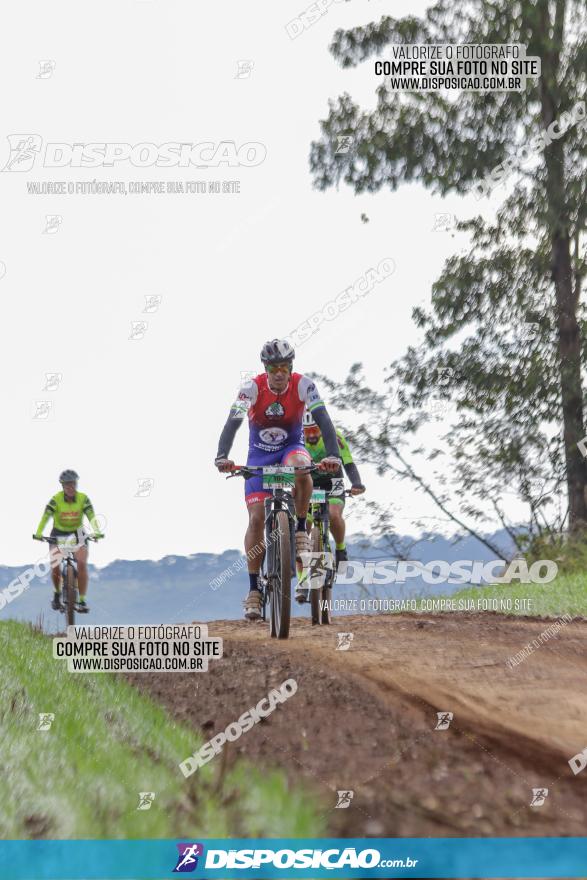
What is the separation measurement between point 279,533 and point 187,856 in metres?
4.87

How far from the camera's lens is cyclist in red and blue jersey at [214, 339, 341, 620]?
7.85m

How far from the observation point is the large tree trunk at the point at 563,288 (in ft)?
57.1

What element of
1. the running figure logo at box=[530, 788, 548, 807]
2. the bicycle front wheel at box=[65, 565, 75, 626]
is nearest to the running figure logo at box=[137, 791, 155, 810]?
the running figure logo at box=[530, 788, 548, 807]

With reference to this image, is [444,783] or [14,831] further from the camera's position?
[444,783]

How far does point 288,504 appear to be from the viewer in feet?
25.9

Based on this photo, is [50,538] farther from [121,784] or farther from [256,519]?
[121,784]

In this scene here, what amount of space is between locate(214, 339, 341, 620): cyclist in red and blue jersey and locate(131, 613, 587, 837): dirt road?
0.92 m

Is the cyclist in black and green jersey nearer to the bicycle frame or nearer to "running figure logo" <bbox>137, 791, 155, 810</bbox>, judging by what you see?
the bicycle frame

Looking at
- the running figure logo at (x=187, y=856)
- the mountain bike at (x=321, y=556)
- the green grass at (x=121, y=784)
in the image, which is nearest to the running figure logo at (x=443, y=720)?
the green grass at (x=121, y=784)

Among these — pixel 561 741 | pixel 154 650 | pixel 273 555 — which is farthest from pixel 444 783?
pixel 273 555

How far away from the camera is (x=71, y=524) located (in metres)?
12.1

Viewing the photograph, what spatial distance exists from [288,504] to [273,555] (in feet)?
1.57

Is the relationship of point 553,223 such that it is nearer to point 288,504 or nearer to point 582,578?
point 582,578

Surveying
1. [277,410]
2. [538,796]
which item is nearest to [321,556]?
[277,410]
